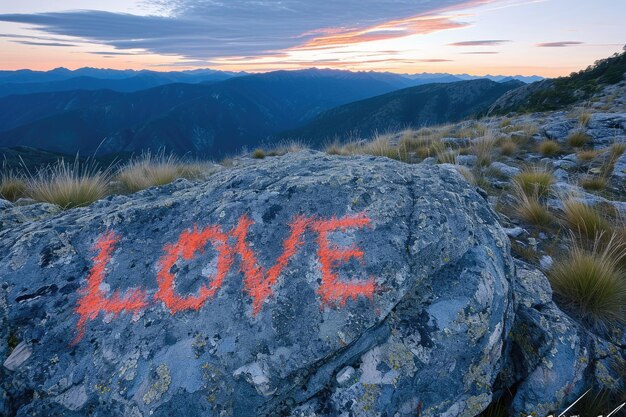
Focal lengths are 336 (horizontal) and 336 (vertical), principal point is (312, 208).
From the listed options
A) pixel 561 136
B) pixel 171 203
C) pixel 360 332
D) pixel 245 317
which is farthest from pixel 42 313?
pixel 561 136

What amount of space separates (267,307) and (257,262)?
0.34 m

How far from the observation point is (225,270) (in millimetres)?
2229

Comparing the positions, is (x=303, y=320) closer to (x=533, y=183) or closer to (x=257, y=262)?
(x=257, y=262)

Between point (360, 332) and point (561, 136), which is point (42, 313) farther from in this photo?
point (561, 136)

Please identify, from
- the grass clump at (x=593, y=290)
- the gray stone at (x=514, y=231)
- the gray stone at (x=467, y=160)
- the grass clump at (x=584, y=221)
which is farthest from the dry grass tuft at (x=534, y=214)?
the gray stone at (x=467, y=160)

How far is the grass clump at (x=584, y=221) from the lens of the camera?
157 inches

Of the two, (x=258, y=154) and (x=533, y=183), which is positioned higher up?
(x=533, y=183)

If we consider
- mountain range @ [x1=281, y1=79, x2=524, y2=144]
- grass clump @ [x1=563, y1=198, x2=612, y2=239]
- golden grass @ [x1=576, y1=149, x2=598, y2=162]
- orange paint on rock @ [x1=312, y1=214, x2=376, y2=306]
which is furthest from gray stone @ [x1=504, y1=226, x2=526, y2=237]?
mountain range @ [x1=281, y1=79, x2=524, y2=144]

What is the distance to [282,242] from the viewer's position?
91.0 inches

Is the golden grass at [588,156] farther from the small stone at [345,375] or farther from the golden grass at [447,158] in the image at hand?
the small stone at [345,375]

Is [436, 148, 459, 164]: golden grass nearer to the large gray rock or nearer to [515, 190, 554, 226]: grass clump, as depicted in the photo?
[515, 190, 554, 226]: grass clump

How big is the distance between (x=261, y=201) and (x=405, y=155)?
6704 mm

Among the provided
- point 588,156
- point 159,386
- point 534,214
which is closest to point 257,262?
point 159,386

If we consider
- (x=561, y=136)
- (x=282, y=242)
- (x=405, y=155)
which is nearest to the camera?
(x=282, y=242)
